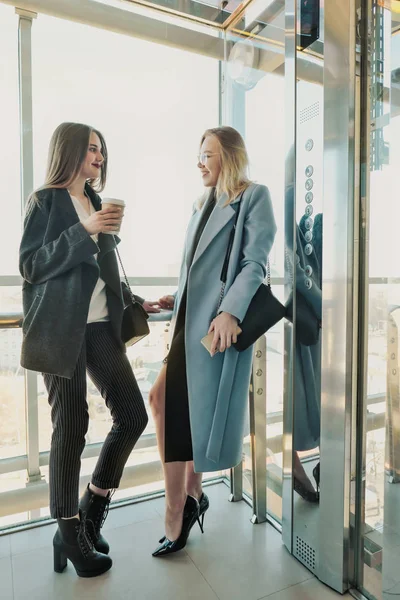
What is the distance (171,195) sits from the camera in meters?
2.04

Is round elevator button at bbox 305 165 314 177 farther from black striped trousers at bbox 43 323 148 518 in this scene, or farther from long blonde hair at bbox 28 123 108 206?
black striped trousers at bbox 43 323 148 518

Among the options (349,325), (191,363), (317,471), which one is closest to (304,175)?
(349,325)

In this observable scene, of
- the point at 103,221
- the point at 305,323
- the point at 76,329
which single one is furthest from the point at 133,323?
the point at 305,323

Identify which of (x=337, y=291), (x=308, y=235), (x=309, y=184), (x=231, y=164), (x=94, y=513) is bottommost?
(x=94, y=513)

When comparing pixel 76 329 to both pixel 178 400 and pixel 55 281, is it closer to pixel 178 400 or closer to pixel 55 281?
pixel 55 281

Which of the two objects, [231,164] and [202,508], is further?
[202,508]

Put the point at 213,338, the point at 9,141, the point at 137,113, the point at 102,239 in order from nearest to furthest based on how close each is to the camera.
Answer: the point at 213,338, the point at 102,239, the point at 9,141, the point at 137,113

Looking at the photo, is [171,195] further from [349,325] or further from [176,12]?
[349,325]

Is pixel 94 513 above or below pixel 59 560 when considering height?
above

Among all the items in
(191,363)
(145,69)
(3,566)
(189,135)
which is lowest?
(3,566)

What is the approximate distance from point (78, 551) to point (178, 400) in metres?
0.57

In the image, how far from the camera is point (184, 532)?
5.19 ft

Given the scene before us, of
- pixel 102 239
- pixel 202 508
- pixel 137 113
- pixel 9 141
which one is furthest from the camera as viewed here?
pixel 137 113

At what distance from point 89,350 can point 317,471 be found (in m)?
0.86
